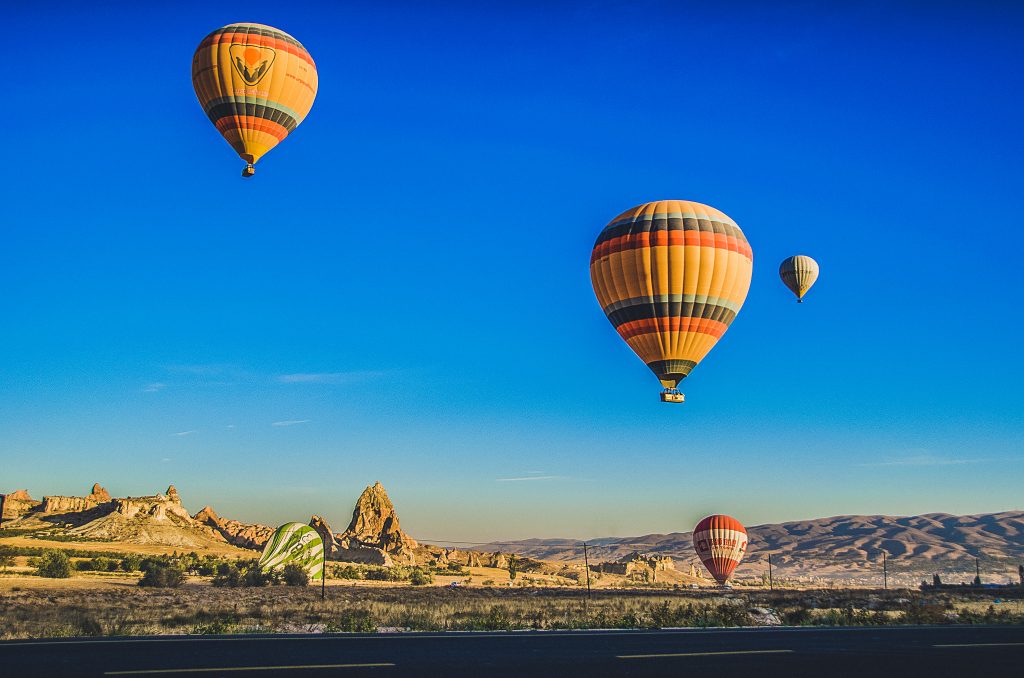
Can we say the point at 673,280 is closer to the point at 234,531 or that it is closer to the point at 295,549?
the point at 295,549

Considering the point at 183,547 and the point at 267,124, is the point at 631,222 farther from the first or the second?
the point at 183,547

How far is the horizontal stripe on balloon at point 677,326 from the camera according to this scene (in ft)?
146

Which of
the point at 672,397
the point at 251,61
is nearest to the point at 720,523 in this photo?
the point at 672,397

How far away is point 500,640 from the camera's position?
19.8m

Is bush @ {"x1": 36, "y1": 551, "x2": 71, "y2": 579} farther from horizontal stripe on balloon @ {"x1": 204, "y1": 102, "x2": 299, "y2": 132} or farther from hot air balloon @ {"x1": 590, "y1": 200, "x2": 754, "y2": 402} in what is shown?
hot air balloon @ {"x1": 590, "y1": 200, "x2": 754, "y2": 402}

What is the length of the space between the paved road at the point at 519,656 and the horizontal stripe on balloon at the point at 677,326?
24.5 metres

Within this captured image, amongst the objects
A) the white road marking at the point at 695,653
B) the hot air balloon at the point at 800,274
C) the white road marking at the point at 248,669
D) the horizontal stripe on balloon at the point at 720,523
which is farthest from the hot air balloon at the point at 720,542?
the white road marking at the point at 248,669

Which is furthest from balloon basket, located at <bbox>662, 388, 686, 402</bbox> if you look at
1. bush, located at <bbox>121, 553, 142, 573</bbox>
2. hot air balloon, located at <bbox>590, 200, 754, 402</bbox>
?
bush, located at <bbox>121, 553, 142, 573</bbox>

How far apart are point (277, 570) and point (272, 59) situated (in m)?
35.5

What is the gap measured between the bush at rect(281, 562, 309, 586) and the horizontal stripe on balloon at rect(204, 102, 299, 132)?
1245 inches

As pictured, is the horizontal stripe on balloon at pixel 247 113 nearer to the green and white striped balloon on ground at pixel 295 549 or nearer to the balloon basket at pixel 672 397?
the balloon basket at pixel 672 397

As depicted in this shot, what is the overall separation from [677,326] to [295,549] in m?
34.9

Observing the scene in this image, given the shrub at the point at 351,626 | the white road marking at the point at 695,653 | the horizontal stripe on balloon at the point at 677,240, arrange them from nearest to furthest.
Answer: the white road marking at the point at 695,653, the shrub at the point at 351,626, the horizontal stripe on balloon at the point at 677,240

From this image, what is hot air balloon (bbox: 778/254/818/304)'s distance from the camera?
72.0m
